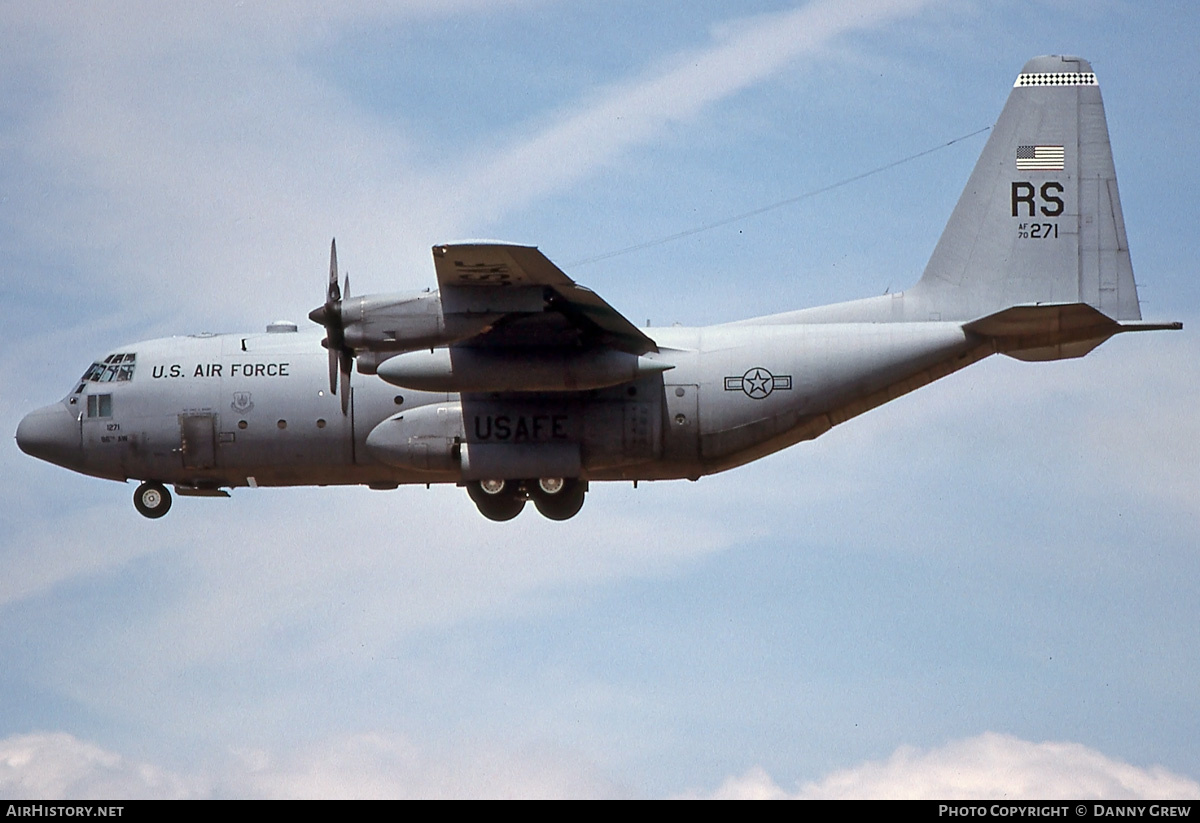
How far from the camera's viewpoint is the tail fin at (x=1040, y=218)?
1199 inches

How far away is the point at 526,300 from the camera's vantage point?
28312 mm

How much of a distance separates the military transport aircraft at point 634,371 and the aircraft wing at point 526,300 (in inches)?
2.2

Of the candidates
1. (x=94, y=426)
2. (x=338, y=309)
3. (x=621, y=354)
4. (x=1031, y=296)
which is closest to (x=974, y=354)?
(x=1031, y=296)

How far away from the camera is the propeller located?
28.7 m

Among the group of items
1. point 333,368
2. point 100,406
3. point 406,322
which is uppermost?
point 406,322

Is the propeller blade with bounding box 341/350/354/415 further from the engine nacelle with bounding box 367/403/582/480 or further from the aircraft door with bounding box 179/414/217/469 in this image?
the aircraft door with bounding box 179/414/217/469

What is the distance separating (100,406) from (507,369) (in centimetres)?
836

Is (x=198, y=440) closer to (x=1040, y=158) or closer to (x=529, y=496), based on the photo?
(x=529, y=496)

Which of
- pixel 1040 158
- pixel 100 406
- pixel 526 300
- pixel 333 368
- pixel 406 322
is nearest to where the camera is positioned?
pixel 406 322

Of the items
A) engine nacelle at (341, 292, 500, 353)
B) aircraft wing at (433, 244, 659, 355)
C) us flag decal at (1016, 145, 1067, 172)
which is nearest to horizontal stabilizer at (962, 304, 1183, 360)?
us flag decal at (1016, 145, 1067, 172)

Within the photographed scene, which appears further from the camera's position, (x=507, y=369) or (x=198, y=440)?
(x=198, y=440)

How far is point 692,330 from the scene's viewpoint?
3112 centimetres

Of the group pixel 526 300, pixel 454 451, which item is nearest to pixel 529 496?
pixel 454 451

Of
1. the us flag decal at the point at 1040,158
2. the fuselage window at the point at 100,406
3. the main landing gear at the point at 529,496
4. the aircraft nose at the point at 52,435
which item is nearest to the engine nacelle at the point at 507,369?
the main landing gear at the point at 529,496
